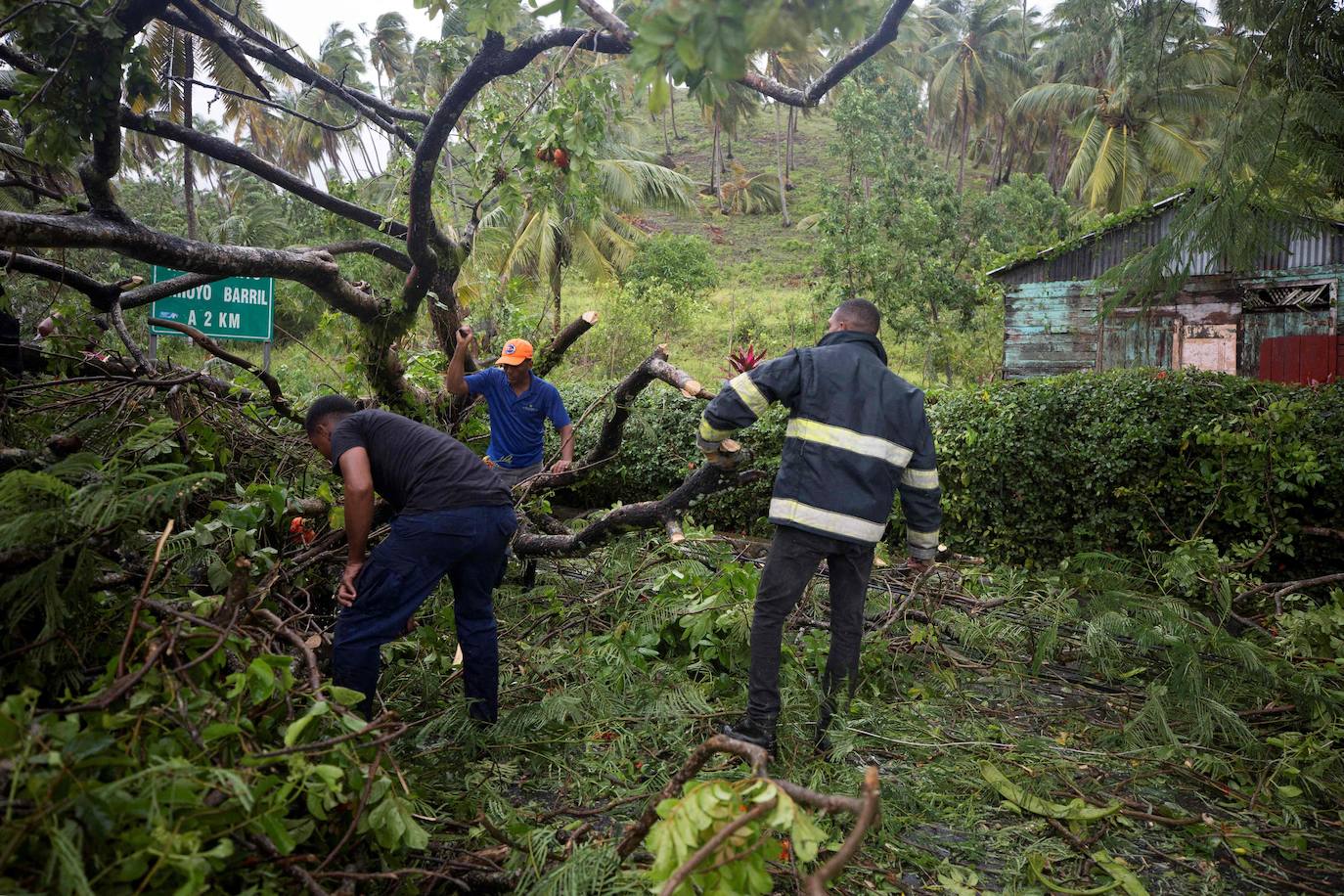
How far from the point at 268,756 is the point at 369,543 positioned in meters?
2.74

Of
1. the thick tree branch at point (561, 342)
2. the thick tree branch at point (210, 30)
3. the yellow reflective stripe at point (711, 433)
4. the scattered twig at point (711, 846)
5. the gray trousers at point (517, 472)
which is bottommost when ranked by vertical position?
the scattered twig at point (711, 846)

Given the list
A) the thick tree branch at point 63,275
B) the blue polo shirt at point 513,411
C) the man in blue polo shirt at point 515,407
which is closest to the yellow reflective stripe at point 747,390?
the man in blue polo shirt at point 515,407

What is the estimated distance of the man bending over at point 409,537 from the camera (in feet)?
11.1

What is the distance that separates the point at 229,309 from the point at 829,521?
8.46 m

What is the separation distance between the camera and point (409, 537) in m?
3.50

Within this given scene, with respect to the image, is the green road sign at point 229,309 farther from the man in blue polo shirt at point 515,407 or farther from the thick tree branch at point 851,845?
the thick tree branch at point 851,845

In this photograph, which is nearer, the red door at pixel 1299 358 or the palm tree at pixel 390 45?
the red door at pixel 1299 358

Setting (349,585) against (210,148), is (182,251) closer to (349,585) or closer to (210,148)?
(210,148)

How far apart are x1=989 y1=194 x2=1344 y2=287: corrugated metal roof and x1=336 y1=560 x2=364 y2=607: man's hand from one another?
1266 centimetres

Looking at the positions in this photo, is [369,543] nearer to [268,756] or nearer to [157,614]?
[157,614]

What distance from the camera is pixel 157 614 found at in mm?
2547

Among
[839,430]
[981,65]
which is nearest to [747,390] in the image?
[839,430]

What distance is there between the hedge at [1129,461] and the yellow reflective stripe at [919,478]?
3378 mm

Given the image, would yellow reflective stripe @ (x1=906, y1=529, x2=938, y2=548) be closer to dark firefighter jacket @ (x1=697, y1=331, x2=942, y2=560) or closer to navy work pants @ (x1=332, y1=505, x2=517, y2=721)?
dark firefighter jacket @ (x1=697, y1=331, x2=942, y2=560)
